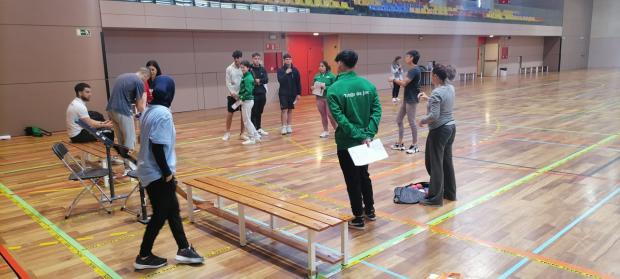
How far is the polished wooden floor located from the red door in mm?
9992

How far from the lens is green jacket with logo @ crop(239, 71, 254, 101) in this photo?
869 centimetres

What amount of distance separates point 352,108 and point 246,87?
4.78 meters

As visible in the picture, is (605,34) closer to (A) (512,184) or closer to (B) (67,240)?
(A) (512,184)

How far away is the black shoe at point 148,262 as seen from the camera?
3.80 m

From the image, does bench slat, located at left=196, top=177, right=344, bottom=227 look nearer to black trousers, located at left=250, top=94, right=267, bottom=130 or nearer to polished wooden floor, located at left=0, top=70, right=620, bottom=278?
polished wooden floor, located at left=0, top=70, right=620, bottom=278

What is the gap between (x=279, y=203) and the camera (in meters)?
4.11

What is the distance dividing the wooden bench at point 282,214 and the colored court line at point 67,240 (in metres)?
1.11

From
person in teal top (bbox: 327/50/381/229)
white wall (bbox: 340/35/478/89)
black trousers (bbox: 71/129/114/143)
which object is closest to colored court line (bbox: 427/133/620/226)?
person in teal top (bbox: 327/50/381/229)

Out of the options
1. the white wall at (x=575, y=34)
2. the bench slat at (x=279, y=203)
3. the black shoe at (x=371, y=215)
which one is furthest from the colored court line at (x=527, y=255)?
the white wall at (x=575, y=34)

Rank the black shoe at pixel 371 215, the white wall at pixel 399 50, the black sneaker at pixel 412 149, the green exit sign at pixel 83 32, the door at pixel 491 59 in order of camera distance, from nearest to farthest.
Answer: the black shoe at pixel 371 215 → the black sneaker at pixel 412 149 → the green exit sign at pixel 83 32 → the white wall at pixel 399 50 → the door at pixel 491 59

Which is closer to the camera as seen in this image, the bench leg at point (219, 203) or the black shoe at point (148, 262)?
the black shoe at point (148, 262)

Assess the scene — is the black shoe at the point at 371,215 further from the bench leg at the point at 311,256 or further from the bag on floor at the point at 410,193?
the bench leg at the point at 311,256

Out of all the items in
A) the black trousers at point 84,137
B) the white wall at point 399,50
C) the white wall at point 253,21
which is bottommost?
the black trousers at point 84,137

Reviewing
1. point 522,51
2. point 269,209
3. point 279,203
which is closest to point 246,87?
point 279,203
